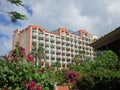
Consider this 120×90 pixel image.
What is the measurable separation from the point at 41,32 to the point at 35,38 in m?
3.76

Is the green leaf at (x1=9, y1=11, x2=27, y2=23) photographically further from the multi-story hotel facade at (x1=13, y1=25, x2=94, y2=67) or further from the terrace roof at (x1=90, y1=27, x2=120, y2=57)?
the multi-story hotel facade at (x1=13, y1=25, x2=94, y2=67)

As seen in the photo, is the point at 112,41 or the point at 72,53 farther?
the point at 72,53

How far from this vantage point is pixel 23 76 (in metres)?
10.7

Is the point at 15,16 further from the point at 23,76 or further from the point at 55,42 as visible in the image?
the point at 55,42

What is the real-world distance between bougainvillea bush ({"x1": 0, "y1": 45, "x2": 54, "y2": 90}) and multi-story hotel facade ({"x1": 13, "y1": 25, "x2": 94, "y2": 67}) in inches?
4467

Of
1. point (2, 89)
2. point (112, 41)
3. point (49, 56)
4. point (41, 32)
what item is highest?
point (41, 32)

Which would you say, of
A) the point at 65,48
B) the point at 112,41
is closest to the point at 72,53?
the point at 65,48

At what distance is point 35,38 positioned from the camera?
130000 mm

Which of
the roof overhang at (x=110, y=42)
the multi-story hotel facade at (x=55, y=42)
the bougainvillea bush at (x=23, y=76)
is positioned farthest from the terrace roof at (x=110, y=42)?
the multi-story hotel facade at (x=55, y=42)

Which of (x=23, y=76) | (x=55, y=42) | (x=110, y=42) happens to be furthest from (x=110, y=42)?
(x=55, y=42)

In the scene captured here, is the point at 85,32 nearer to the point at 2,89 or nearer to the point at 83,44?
the point at 83,44

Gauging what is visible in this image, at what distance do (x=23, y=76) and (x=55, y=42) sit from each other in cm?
12756

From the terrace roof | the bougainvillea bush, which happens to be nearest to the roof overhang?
the terrace roof

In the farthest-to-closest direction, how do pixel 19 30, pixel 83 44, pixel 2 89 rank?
pixel 83 44
pixel 19 30
pixel 2 89
